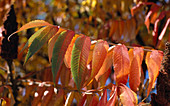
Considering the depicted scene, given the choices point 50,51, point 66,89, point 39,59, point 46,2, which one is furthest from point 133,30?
point 46,2

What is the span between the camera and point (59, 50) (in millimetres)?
1137

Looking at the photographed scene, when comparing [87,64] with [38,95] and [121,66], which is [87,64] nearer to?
[121,66]

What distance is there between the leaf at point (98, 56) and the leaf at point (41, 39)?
0.27m

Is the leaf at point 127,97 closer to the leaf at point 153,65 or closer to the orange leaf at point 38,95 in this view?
the leaf at point 153,65

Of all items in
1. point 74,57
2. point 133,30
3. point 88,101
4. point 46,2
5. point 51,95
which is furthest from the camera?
point 46,2

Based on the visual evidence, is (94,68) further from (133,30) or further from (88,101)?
(133,30)

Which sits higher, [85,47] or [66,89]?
[85,47]

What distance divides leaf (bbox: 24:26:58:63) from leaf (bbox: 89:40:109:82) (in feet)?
0.88

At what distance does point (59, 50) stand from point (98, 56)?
0.69 ft

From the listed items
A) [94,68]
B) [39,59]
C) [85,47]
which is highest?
[85,47]

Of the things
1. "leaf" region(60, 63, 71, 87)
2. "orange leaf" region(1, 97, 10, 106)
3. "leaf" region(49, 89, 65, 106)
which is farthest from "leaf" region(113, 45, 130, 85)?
"orange leaf" region(1, 97, 10, 106)

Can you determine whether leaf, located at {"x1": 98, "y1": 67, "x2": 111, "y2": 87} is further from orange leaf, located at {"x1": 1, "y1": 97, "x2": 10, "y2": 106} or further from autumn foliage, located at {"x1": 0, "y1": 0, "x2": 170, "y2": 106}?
orange leaf, located at {"x1": 1, "y1": 97, "x2": 10, "y2": 106}

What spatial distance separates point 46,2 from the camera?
212 inches

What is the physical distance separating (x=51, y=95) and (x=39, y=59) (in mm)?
2589
